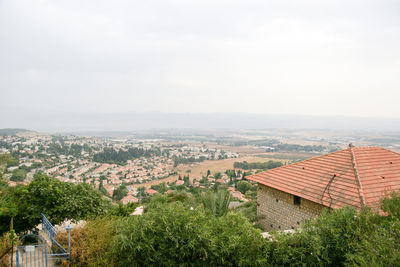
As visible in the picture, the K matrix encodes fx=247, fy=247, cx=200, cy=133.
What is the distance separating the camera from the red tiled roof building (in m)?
7.96

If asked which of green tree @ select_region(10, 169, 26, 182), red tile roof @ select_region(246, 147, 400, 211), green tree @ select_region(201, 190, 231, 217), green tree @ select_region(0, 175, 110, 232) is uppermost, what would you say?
red tile roof @ select_region(246, 147, 400, 211)

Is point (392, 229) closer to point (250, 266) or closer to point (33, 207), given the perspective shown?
point (250, 266)

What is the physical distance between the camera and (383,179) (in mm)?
8656

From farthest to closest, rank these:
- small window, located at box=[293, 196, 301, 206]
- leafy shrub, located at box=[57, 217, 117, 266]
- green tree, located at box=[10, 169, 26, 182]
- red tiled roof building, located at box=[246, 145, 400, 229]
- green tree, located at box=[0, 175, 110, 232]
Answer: green tree, located at box=[10, 169, 26, 182] < small window, located at box=[293, 196, 301, 206] < green tree, located at box=[0, 175, 110, 232] < red tiled roof building, located at box=[246, 145, 400, 229] < leafy shrub, located at box=[57, 217, 117, 266]

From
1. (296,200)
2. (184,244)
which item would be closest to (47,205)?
(184,244)

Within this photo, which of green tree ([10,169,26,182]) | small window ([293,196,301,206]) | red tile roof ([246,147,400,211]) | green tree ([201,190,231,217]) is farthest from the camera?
green tree ([10,169,26,182])

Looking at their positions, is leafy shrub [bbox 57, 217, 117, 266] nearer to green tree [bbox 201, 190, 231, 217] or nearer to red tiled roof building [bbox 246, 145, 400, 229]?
green tree [bbox 201, 190, 231, 217]

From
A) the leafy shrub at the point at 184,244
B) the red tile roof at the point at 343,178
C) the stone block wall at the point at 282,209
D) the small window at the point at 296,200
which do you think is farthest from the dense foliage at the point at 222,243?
the small window at the point at 296,200

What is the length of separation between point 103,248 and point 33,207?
4361mm

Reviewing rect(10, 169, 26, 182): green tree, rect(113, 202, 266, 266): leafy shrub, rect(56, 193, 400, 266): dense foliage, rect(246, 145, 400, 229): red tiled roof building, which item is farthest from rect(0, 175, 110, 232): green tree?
rect(10, 169, 26, 182): green tree

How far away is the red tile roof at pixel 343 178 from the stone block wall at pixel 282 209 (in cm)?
39

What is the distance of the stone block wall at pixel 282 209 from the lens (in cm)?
880

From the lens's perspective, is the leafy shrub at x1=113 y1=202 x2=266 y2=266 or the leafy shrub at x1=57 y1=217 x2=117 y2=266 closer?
the leafy shrub at x1=113 y1=202 x2=266 y2=266

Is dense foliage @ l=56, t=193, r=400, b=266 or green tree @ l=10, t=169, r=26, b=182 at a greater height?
dense foliage @ l=56, t=193, r=400, b=266
